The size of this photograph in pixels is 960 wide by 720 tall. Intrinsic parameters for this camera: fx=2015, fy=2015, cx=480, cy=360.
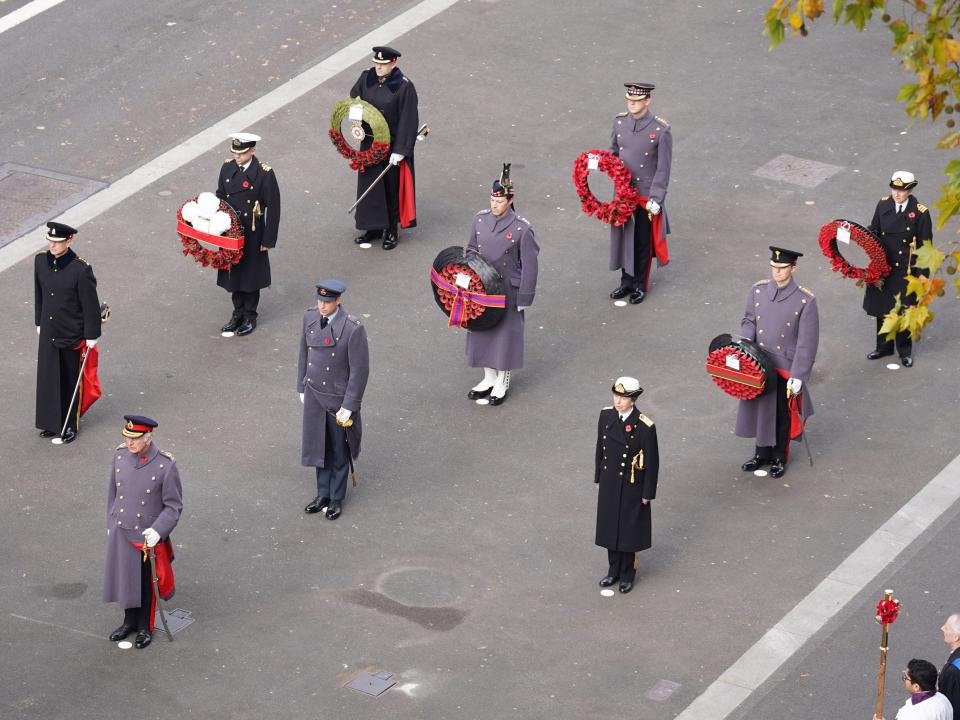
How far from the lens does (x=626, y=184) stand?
19.2 meters

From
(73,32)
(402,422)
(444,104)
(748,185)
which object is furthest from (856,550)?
(73,32)

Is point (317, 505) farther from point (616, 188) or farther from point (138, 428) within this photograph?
point (616, 188)

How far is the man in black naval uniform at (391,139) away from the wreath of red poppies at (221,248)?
7.02ft

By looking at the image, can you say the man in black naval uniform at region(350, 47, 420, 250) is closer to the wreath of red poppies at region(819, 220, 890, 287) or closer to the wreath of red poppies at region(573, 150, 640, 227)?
the wreath of red poppies at region(573, 150, 640, 227)

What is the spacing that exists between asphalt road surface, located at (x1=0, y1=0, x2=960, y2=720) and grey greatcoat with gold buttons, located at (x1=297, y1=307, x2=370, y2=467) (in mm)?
575

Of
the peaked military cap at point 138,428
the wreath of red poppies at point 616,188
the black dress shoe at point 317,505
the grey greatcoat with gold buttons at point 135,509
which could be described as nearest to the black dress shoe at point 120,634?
the grey greatcoat with gold buttons at point 135,509

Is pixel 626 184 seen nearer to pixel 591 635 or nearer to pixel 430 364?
pixel 430 364

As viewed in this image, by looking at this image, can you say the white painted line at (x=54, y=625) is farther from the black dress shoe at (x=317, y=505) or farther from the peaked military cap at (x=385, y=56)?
the peaked military cap at (x=385, y=56)

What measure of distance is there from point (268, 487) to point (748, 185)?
7.50m

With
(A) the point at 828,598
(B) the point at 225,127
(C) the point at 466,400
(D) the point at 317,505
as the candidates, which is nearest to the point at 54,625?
(D) the point at 317,505

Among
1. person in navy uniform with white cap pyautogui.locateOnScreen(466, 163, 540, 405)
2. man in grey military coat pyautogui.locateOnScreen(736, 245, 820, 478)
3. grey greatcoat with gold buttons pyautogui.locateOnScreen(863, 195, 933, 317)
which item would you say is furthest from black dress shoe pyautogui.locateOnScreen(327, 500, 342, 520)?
grey greatcoat with gold buttons pyautogui.locateOnScreen(863, 195, 933, 317)

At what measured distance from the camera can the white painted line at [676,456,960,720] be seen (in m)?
13.9

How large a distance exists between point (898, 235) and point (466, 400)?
4146 millimetres

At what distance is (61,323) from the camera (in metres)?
17.1
